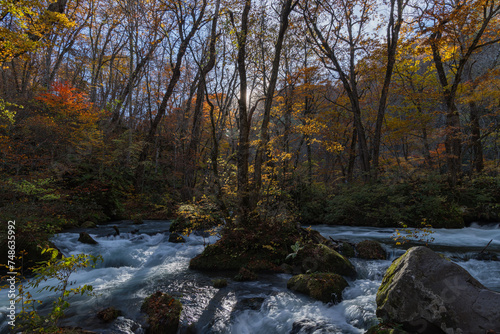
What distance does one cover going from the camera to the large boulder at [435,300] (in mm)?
3150

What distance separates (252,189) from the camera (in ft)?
24.0

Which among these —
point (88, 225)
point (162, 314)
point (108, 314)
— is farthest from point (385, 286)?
point (88, 225)

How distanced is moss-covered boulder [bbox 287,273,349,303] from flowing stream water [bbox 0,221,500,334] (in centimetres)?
13

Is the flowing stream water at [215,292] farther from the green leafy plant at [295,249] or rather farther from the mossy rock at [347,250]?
the green leafy plant at [295,249]

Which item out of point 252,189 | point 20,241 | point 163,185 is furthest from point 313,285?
point 163,185

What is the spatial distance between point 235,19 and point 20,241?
9249 millimetres

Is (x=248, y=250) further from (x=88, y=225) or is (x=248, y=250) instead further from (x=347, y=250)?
(x=88, y=225)

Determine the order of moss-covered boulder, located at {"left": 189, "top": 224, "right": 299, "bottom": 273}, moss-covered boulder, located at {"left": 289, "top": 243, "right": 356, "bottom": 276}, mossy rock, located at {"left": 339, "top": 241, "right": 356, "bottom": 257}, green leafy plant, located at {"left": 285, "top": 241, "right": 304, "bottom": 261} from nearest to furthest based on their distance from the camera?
moss-covered boulder, located at {"left": 289, "top": 243, "right": 356, "bottom": 276}
green leafy plant, located at {"left": 285, "top": 241, "right": 304, "bottom": 261}
moss-covered boulder, located at {"left": 189, "top": 224, "right": 299, "bottom": 273}
mossy rock, located at {"left": 339, "top": 241, "right": 356, "bottom": 257}

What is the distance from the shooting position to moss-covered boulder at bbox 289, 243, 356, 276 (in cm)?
598

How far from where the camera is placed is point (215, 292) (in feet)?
17.8

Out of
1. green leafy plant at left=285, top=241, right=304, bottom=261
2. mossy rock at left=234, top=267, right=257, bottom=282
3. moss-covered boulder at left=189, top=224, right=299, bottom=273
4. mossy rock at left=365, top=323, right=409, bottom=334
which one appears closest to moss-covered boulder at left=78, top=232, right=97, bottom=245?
moss-covered boulder at left=189, top=224, right=299, bottom=273

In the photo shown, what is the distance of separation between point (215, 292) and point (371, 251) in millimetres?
4661

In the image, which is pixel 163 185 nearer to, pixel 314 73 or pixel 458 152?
pixel 314 73

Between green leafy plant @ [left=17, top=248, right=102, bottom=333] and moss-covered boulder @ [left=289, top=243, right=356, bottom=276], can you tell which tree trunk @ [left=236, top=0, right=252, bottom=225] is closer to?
moss-covered boulder @ [left=289, top=243, right=356, bottom=276]
